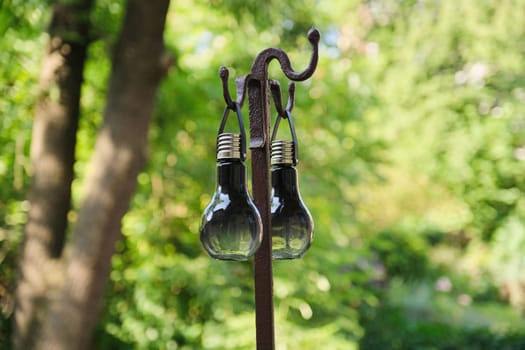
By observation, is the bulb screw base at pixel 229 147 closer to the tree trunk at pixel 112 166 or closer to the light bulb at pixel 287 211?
the light bulb at pixel 287 211

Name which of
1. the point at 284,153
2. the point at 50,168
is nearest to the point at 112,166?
the point at 50,168

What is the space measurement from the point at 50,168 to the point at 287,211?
2.63 metres

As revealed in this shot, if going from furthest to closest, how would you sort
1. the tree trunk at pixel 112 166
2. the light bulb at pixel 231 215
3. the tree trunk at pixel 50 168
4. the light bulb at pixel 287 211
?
the tree trunk at pixel 50 168, the tree trunk at pixel 112 166, the light bulb at pixel 287 211, the light bulb at pixel 231 215

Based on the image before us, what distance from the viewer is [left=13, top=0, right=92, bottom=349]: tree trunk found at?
3805mm

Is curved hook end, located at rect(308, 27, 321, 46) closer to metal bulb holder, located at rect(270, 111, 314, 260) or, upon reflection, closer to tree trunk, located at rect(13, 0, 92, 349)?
metal bulb holder, located at rect(270, 111, 314, 260)

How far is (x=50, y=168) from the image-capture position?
3.81m

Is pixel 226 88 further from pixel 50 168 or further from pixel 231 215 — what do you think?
pixel 50 168

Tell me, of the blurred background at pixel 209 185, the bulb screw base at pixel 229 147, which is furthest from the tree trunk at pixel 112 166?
the bulb screw base at pixel 229 147

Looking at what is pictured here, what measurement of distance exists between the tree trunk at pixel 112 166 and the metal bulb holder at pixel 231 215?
2.20m

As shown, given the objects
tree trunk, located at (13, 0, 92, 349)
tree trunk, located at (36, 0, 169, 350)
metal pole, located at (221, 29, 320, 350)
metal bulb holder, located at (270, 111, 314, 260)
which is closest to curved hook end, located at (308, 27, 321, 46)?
metal pole, located at (221, 29, 320, 350)

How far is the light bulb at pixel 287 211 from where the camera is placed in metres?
1.52

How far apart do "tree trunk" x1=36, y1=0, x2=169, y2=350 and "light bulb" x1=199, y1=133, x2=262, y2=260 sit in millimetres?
2199

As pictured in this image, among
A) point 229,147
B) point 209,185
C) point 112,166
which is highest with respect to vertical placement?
point 209,185

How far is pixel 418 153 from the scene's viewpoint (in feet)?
31.4
